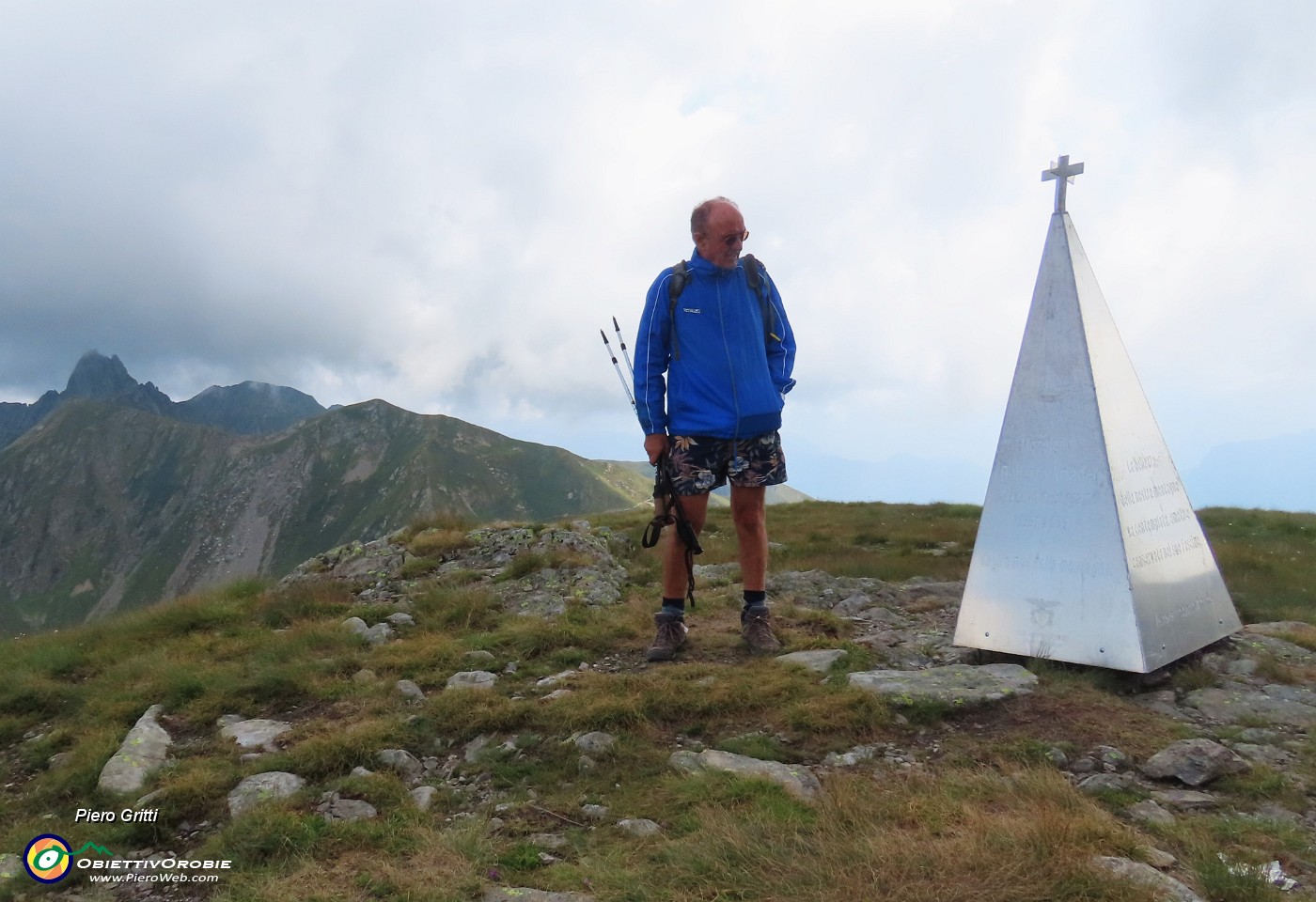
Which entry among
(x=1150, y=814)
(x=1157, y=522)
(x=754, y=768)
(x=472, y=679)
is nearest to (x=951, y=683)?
(x=1150, y=814)

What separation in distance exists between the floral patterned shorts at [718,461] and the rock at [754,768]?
2139mm

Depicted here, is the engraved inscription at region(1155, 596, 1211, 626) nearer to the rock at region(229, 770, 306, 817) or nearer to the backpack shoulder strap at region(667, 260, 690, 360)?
the backpack shoulder strap at region(667, 260, 690, 360)

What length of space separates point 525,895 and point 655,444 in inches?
137

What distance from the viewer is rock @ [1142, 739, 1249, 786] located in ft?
12.3

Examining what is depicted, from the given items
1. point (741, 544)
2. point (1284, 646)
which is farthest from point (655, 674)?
point (1284, 646)

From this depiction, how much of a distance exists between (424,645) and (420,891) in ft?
12.4

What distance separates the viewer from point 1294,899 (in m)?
2.60

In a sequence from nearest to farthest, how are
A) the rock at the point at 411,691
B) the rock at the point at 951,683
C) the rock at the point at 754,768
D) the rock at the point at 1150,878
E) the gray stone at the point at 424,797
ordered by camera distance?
1. the rock at the point at 1150,878
2. the rock at the point at 754,768
3. the gray stone at the point at 424,797
4. the rock at the point at 951,683
5. the rock at the point at 411,691

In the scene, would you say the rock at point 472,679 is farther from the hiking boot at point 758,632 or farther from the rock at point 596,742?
the hiking boot at point 758,632

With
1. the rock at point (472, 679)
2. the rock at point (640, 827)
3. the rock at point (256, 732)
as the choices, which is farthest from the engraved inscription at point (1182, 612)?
the rock at point (256, 732)

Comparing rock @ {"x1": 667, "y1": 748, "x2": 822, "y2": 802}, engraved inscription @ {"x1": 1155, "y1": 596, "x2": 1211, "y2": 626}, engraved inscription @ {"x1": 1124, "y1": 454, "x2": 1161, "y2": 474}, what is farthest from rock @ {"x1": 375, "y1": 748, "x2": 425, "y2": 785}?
engraved inscription @ {"x1": 1124, "y1": 454, "x2": 1161, "y2": 474}

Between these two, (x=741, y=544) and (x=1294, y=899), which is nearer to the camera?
(x=1294, y=899)

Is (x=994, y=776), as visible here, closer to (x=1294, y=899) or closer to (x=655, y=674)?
(x=1294, y=899)

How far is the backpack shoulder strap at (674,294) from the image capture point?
231 inches
